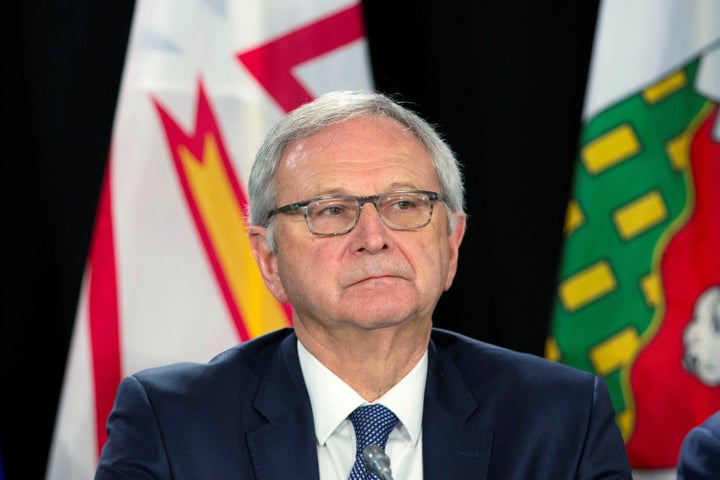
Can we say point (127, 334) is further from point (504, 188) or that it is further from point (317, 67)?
point (504, 188)

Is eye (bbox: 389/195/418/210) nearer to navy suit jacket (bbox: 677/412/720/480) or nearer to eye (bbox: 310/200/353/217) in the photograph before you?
eye (bbox: 310/200/353/217)

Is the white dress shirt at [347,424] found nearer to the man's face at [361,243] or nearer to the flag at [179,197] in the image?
the man's face at [361,243]

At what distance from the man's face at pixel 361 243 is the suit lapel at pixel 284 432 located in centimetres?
14

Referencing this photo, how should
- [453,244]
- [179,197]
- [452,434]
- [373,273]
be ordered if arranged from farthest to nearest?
1. [179,197]
2. [453,244]
3. [452,434]
4. [373,273]

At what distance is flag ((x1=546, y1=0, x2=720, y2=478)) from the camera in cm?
285

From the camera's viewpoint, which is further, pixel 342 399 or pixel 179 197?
pixel 179 197

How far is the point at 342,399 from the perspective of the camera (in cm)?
209

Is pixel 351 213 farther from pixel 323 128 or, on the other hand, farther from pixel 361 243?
pixel 323 128

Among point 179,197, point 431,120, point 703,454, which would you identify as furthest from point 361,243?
point 431,120

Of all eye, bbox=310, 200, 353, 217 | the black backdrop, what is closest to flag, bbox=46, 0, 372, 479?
the black backdrop

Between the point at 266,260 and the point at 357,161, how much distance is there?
0.32 meters

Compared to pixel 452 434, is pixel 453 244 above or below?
above

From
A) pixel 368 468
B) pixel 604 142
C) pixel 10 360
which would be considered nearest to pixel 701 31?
pixel 604 142

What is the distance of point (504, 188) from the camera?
3025mm
